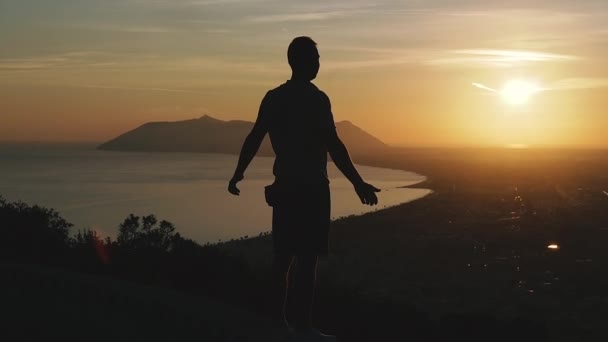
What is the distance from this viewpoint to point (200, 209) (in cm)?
8400

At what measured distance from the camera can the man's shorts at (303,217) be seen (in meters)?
5.97

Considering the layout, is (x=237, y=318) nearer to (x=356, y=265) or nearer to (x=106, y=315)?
(x=106, y=315)

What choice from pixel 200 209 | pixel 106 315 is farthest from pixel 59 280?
pixel 200 209

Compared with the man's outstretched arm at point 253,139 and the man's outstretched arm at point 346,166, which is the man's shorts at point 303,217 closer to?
the man's outstretched arm at point 346,166

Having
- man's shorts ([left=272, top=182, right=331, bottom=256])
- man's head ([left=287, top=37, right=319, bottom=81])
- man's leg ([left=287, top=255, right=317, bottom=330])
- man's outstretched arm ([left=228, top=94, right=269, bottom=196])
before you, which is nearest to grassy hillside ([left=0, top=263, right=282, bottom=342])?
man's leg ([left=287, top=255, right=317, bottom=330])

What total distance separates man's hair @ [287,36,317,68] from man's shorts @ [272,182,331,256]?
38.0 inches

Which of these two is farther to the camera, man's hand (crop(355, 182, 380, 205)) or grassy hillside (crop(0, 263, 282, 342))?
grassy hillside (crop(0, 263, 282, 342))

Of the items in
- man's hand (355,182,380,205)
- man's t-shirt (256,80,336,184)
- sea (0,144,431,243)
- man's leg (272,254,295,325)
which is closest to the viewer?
man's t-shirt (256,80,336,184)

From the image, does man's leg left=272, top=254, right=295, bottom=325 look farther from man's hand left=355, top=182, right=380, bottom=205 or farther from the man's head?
the man's head

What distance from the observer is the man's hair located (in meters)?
5.95

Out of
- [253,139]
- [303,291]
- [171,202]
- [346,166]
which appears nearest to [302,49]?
[253,139]

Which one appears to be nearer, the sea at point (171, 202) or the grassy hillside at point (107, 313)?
the grassy hillside at point (107, 313)

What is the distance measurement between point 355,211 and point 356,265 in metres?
41.4

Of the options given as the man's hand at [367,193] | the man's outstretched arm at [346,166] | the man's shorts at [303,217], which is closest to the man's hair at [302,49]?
the man's outstretched arm at [346,166]
